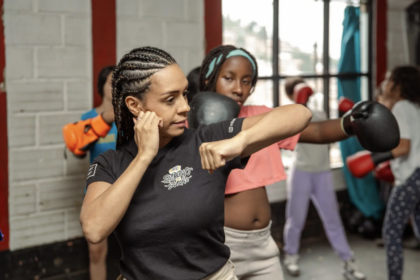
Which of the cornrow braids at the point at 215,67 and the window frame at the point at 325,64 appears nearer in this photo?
the cornrow braids at the point at 215,67

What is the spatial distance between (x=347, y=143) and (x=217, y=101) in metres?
2.60

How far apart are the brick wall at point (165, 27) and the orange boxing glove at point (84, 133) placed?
0.68 metres

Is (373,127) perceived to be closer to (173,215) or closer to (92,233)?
(173,215)

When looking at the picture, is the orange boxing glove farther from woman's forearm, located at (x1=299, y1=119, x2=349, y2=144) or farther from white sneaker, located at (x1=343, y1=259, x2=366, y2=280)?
white sneaker, located at (x1=343, y1=259, x2=366, y2=280)

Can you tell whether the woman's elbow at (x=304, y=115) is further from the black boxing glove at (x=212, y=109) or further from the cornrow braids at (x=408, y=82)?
the cornrow braids at (x=408, y=82)

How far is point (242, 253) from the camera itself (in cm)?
175

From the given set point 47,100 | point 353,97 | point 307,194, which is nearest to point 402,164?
point 307,194

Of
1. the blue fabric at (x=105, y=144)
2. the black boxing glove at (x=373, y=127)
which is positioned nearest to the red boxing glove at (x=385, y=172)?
the black boxing glove at (x=373, y=127)

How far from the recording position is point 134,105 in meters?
1.34

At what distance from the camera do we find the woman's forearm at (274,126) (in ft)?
4.02

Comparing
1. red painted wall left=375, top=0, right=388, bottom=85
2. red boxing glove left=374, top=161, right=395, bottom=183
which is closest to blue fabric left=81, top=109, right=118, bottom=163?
red boxing glove left=374, top=161, right=395, bottom=183

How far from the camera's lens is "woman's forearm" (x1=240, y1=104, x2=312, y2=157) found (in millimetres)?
1226

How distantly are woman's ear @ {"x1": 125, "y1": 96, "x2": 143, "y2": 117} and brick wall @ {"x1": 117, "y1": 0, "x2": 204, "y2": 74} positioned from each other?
183 centimetres

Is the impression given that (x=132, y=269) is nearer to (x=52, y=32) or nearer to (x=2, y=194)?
(x=2, y=194)
